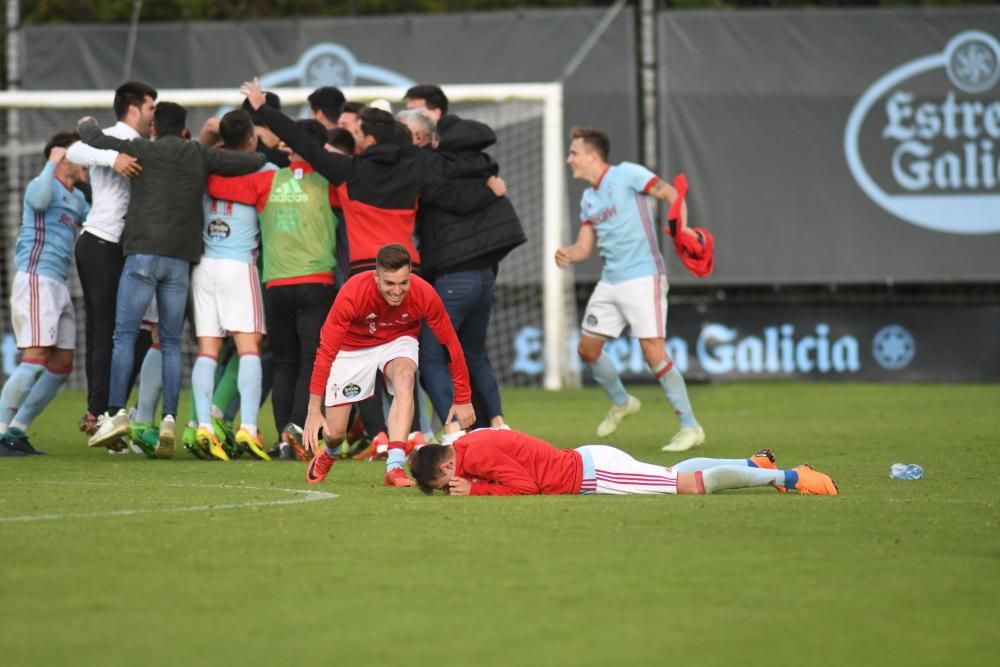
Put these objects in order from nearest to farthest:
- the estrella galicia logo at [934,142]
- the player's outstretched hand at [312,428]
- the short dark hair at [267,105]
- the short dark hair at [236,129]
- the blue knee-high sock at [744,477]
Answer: the blue knee-high sock at [744,477] < the player's outstretched hand at [312,428] < the short dark hair at [267,105] < the short dark hair at [236,129] < the estrella galicia logo at [934,142]

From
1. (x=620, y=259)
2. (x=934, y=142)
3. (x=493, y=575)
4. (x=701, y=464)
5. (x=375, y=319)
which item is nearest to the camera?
(x=493, y=575)

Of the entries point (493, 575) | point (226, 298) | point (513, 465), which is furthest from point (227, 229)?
point (493, 575)

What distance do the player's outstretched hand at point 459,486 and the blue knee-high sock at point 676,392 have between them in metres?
3.61

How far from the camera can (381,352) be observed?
816 cm

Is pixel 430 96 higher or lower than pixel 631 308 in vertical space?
higher

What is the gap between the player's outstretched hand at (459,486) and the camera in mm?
7012

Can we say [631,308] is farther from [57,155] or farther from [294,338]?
[57,155]

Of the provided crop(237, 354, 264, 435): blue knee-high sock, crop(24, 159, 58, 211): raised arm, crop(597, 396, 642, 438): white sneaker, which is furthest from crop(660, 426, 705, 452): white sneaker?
crop(24, 159, 58, 211): raised arm

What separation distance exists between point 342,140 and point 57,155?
195 centimetres

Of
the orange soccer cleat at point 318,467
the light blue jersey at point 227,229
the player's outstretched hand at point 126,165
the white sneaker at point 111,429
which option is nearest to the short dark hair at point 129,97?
the player's outstretched hand at point 126,165

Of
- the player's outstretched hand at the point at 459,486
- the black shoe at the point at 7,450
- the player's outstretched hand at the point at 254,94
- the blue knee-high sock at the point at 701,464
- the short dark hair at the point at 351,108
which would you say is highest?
the short dark hair at the point at 351,108

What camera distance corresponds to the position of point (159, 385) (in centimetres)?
1024

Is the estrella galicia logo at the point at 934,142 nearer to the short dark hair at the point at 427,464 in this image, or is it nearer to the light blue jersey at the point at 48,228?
the light blue jersey at the point at 48,228

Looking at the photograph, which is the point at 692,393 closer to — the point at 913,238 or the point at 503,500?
the point at 913,238
